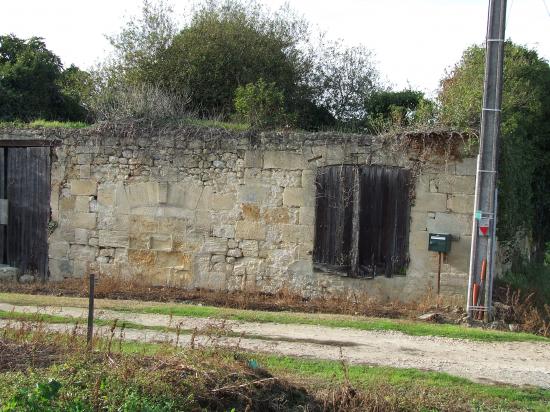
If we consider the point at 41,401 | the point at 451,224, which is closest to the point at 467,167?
the point at 451,224

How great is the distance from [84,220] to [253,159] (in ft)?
12.4

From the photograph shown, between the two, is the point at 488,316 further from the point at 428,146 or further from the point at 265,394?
the point at 265,394

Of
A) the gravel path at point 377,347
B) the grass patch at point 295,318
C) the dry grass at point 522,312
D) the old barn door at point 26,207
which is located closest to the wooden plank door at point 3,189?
the old barn door at point 26,207

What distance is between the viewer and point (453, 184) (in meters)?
12.0

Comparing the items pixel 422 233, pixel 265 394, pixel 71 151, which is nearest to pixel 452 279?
pixel 422 233

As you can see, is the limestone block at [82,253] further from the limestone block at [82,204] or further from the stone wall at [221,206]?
the limestone block at [82,204]

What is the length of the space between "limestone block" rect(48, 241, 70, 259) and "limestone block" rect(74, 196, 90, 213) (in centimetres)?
77

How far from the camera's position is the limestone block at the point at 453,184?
470 inches

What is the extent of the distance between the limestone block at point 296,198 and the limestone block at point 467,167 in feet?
8.85

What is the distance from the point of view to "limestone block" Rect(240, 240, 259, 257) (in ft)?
42.6

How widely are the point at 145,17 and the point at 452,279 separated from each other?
539 inches

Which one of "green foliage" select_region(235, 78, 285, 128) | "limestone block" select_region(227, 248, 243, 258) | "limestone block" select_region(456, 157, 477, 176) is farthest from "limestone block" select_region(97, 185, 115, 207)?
"limestone block" select_region(456, 157, 477, 176)

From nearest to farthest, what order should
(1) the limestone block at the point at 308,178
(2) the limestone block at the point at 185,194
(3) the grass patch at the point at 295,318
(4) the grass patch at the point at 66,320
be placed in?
(4) the grass patch at the point at 66,320, (3) the grass patch at the point at 295,318, (1) the limestone block at the point at 308,178, (2) the limestone block at the point at 185,194

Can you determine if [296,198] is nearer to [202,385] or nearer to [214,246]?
[214,246]
